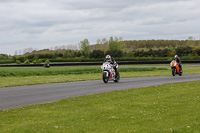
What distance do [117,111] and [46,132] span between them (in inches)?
126

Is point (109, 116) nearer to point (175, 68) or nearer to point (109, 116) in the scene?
point (109, 116)

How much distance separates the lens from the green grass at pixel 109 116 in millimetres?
8055

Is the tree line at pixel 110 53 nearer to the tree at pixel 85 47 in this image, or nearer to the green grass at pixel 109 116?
the tree at pixel 85 47

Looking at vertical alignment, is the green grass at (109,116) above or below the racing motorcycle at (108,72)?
below

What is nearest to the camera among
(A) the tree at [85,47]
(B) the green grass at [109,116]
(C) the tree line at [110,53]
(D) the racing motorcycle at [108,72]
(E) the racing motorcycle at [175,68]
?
(B) the green grass at [109,116]

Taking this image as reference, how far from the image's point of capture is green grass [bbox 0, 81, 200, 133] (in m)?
8.05

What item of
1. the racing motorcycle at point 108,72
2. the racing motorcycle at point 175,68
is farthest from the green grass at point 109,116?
the racing motorcycle at point 175,68

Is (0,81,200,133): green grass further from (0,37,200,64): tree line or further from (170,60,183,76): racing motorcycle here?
(0,37,200,64): tree line

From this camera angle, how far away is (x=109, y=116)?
9602mm

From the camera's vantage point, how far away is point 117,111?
34.1 feet

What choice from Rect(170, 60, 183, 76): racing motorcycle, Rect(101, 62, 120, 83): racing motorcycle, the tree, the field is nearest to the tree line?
the tree

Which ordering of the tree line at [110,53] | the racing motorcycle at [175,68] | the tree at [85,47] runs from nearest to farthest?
the racing motorcycle at [175,68]
the tree line at [110,53]
the tree at [85,47]

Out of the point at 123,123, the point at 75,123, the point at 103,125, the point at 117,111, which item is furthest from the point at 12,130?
the point at 117,111

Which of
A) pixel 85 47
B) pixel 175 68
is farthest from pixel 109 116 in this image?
pixel 85 47
